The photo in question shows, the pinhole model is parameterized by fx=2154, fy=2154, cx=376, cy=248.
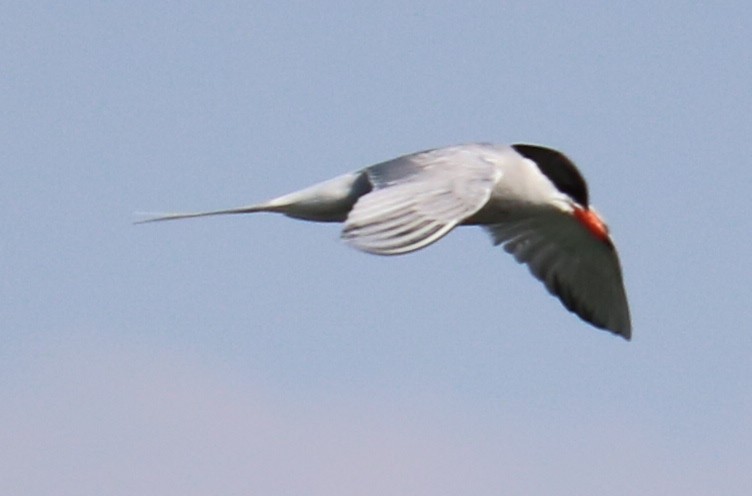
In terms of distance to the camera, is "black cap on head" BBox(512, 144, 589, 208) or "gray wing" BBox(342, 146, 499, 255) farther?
"black cap on head" BBox(512, 144, 589, 208)

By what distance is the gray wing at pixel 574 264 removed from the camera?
14.5 m

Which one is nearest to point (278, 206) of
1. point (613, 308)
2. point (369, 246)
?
point (369, 246)

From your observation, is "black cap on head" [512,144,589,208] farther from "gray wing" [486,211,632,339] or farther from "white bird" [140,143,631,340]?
"gray wing" [486,211,632,339]

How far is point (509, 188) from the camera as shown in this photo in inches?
496

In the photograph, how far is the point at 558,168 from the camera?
1332cm

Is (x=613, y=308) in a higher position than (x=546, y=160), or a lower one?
lower

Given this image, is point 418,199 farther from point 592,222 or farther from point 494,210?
point 592,222

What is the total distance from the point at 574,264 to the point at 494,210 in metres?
2.15

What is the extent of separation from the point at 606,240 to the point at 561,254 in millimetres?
538

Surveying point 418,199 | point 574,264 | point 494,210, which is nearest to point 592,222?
point 574,264

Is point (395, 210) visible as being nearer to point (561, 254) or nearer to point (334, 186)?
point (334, 186)

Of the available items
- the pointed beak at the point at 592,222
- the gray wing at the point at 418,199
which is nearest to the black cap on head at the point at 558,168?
the pointed beak at the point at 592,222

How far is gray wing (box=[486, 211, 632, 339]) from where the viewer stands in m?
14.5

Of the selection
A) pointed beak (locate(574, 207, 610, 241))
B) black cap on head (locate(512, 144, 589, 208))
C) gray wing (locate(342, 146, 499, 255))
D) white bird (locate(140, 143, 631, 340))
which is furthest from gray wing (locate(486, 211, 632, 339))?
gray wing (locate(342, 146, 499, 255))
